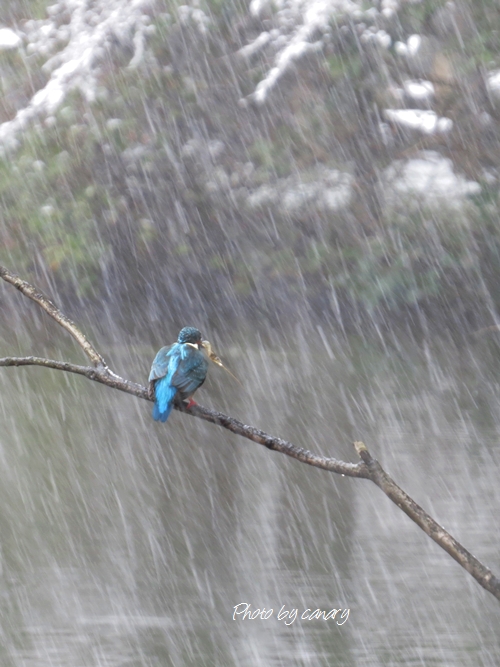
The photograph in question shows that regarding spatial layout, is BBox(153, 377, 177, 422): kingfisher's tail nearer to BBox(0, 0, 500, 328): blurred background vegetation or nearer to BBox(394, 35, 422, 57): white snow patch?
BBox(0, 0, 500, 328): blurred background vegetation

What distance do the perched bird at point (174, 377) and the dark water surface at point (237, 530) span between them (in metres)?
1.32

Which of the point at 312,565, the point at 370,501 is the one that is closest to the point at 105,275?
the point at 370,501

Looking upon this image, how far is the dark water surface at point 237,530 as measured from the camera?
311cm

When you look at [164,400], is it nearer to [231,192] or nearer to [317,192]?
[317,192]

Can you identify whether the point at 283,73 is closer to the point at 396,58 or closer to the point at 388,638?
the point at 396,58

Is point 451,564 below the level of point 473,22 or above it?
below

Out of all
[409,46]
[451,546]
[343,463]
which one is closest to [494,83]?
[409,46]

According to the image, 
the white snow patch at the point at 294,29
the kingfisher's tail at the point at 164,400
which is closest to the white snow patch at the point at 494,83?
the white snow patch at the point at 294,29

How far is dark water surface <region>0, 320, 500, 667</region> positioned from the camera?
3.11 meters

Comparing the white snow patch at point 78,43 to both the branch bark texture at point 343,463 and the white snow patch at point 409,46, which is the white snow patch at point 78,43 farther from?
the branch bark texture at point 343,463

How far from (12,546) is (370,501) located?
2011mm

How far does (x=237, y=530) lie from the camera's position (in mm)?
4176

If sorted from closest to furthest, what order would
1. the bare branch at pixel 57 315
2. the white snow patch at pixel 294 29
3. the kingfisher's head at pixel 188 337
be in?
the bare branch at pixel 57 315
the kingfisher's head at pixel 188 337
the white snow patch at pixel 294 29

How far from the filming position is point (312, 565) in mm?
3736
